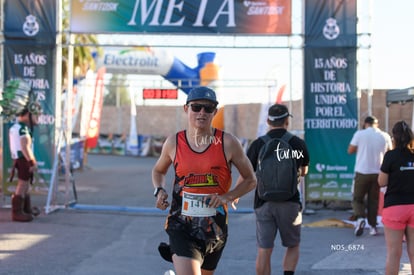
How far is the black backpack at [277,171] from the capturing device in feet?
16.9

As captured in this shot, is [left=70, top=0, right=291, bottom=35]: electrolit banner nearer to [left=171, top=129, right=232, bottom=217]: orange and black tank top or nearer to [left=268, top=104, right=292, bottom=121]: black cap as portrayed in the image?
[left=268, top=104, right=292, bottom=121]: black cap

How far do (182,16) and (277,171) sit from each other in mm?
6353

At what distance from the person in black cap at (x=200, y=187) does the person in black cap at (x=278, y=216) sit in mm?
1232

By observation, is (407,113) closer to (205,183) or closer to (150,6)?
(150,6)

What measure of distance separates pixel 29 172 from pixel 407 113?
33.3 feet

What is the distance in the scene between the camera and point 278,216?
527cm

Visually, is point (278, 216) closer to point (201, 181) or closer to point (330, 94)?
point (201, 181)

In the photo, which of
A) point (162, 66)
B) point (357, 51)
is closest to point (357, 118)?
point (357, 51)

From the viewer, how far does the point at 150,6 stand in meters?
10.8

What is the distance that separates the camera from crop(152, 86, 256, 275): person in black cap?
3918 millimetres

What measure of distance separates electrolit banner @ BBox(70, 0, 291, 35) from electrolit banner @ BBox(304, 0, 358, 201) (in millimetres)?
662

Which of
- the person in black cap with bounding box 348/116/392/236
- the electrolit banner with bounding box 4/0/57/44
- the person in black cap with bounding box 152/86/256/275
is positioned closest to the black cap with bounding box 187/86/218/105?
the person in black cap with bounding box 152/86/256/275

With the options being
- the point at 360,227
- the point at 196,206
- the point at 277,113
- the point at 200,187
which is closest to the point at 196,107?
the point at 200,187

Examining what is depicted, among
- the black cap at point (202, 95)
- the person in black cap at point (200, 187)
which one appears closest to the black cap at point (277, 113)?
the person in black cap at point (200, 187)
